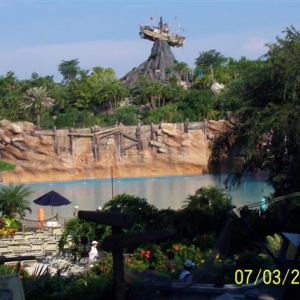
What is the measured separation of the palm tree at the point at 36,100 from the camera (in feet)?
244

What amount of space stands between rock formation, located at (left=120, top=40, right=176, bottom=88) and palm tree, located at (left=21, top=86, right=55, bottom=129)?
14.5 m

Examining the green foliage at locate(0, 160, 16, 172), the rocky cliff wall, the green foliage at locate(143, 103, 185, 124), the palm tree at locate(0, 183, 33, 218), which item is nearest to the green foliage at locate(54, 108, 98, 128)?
the rocky cliff wall

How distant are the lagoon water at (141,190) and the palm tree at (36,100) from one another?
11384 mm

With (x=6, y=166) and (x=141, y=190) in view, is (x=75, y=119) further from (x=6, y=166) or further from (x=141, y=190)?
(x=141, y=190)

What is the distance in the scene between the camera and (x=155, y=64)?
91125 mm

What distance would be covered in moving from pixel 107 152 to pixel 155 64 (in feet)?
86.9

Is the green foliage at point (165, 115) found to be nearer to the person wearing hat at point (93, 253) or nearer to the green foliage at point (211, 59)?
the green foliage at point (211, 59)

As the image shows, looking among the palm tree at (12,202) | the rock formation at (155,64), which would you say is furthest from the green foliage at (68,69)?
the palm tree at (12,202)

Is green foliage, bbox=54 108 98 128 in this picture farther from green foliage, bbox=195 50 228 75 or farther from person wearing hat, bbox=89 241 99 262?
person wearing hat, bbox=89 241 99 262

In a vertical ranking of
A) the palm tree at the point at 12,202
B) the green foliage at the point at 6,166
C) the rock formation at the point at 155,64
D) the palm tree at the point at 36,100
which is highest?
the rock formation at the point at 155,64

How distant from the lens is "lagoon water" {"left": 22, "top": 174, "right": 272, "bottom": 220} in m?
39.8

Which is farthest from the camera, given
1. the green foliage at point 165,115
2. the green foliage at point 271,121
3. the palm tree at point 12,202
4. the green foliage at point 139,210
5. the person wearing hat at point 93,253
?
the green foliage at point 165,115

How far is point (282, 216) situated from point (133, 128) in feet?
167

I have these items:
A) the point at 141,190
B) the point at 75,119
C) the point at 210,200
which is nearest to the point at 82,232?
the point at 210,200
